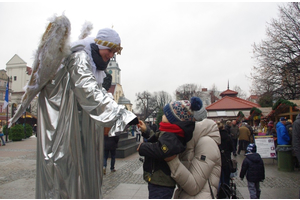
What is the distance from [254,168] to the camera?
5.31 meters

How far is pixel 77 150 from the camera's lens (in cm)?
191

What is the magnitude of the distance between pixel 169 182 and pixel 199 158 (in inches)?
13.9

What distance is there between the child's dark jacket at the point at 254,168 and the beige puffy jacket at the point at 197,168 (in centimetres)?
334

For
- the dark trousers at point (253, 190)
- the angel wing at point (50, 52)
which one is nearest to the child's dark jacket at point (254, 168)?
the dark trousers at point (253, 190)

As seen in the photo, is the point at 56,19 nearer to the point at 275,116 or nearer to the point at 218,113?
the point at 275,116

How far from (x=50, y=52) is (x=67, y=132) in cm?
62

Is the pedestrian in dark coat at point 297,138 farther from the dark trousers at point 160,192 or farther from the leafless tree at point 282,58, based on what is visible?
the leafless tree at point 282,58

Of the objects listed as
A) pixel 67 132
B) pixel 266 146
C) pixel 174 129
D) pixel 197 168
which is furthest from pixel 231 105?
pixel 67 132

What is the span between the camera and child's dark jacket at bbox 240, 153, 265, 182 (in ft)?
17.3

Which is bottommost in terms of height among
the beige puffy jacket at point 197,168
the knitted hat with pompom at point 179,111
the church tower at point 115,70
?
the beige puffy jacket at point 197,168

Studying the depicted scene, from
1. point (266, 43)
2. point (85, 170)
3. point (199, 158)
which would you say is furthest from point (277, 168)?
point (266, 43)

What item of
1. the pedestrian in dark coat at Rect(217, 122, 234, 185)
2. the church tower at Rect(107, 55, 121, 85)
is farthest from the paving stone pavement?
the church tower at Rect(107, 55, 121, 85)

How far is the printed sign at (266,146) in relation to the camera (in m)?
10.4

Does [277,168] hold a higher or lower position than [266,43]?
lower
